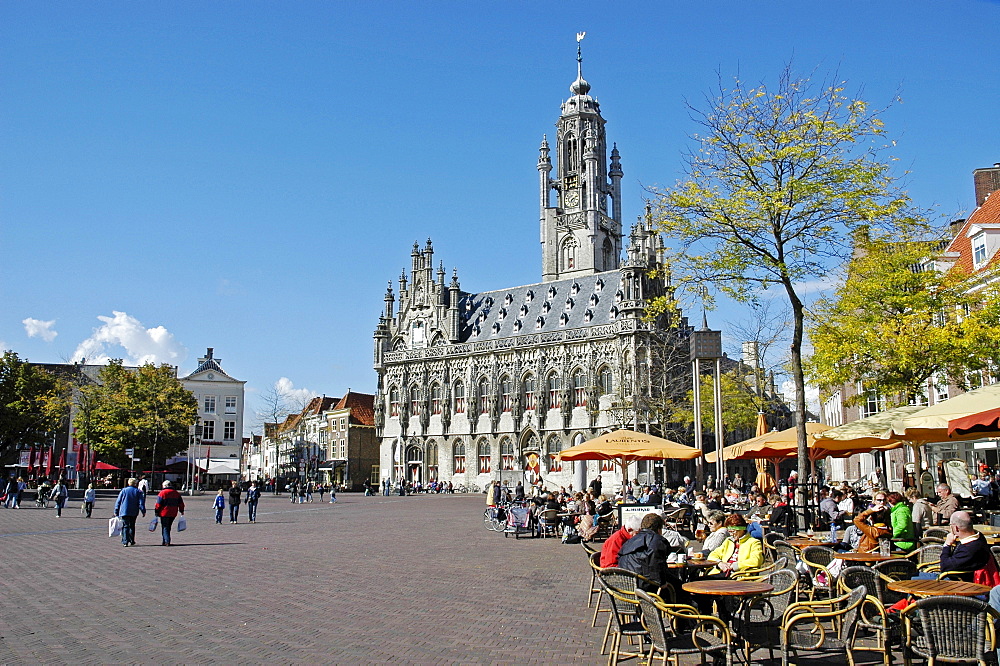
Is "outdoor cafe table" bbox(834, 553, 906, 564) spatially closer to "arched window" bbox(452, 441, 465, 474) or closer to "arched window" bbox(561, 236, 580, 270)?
"arched window" bbox(452, 441, 465, 474)

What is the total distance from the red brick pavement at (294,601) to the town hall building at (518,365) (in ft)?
103

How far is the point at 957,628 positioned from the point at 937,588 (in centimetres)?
123

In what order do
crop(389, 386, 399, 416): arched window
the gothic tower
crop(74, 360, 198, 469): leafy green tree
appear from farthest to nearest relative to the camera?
the gothic tower
crop(389, 386, 399, 416): arched window
crop(74, 360, 198, 469): leafy green tree

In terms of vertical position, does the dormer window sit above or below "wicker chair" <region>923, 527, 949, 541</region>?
above

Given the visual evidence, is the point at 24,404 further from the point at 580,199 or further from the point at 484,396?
the point at 580,199

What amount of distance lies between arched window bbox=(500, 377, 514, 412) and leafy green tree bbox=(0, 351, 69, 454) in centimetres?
2943

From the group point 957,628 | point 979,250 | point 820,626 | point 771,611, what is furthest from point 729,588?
point 979,250

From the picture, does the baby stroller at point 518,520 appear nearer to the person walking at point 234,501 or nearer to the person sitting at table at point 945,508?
the person sitting at table at point 945,508

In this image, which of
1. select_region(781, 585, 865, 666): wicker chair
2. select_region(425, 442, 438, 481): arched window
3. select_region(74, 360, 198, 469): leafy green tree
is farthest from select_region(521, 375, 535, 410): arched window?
select_region(781, 585, 865, 666): wicker chair

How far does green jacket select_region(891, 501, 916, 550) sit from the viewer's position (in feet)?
36.9

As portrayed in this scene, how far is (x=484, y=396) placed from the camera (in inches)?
2488

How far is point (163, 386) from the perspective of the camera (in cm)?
5903

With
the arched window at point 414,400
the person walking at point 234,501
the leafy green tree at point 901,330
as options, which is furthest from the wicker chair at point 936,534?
the arched window at point 414,400

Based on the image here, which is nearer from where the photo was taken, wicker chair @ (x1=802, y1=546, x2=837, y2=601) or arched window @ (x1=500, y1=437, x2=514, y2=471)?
wicker chair @ (x1=802, y1=546, x2=837, y2=601)
